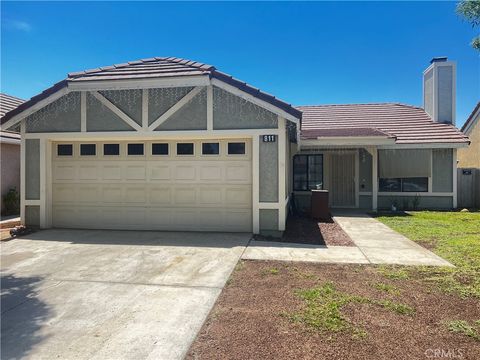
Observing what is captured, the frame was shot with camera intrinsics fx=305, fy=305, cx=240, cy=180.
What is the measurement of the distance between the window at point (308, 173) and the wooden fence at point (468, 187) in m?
6.45

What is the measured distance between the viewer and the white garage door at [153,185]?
7.88 m

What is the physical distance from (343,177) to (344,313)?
34.5 feet

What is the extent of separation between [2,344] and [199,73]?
5991 mm

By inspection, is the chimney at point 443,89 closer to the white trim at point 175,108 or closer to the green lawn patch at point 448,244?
the green lawn patch at point 448,244

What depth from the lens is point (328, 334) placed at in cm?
305

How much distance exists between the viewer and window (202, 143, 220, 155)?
26.1ft

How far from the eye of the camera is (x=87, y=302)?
12.7ft

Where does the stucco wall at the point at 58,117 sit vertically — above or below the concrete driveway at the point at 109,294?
above

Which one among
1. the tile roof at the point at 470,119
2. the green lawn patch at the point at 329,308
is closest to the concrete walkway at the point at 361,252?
the green lawn patch at the point at 329,308

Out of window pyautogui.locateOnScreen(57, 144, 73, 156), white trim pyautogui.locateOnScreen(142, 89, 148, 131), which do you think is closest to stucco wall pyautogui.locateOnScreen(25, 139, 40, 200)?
window pyautogui.locateOnScreen(57, 144, 73, 156)

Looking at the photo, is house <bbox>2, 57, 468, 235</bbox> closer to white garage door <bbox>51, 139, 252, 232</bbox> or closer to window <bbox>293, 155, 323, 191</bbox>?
white garage door <bbox>51, 139, 252, 232</bbox>

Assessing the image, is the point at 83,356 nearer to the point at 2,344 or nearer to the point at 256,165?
the point at 2,344

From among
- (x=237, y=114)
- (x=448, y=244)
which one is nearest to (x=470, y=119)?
(x=448, y=244)

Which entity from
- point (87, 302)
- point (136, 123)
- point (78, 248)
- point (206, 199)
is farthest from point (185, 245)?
point (136, 123)
